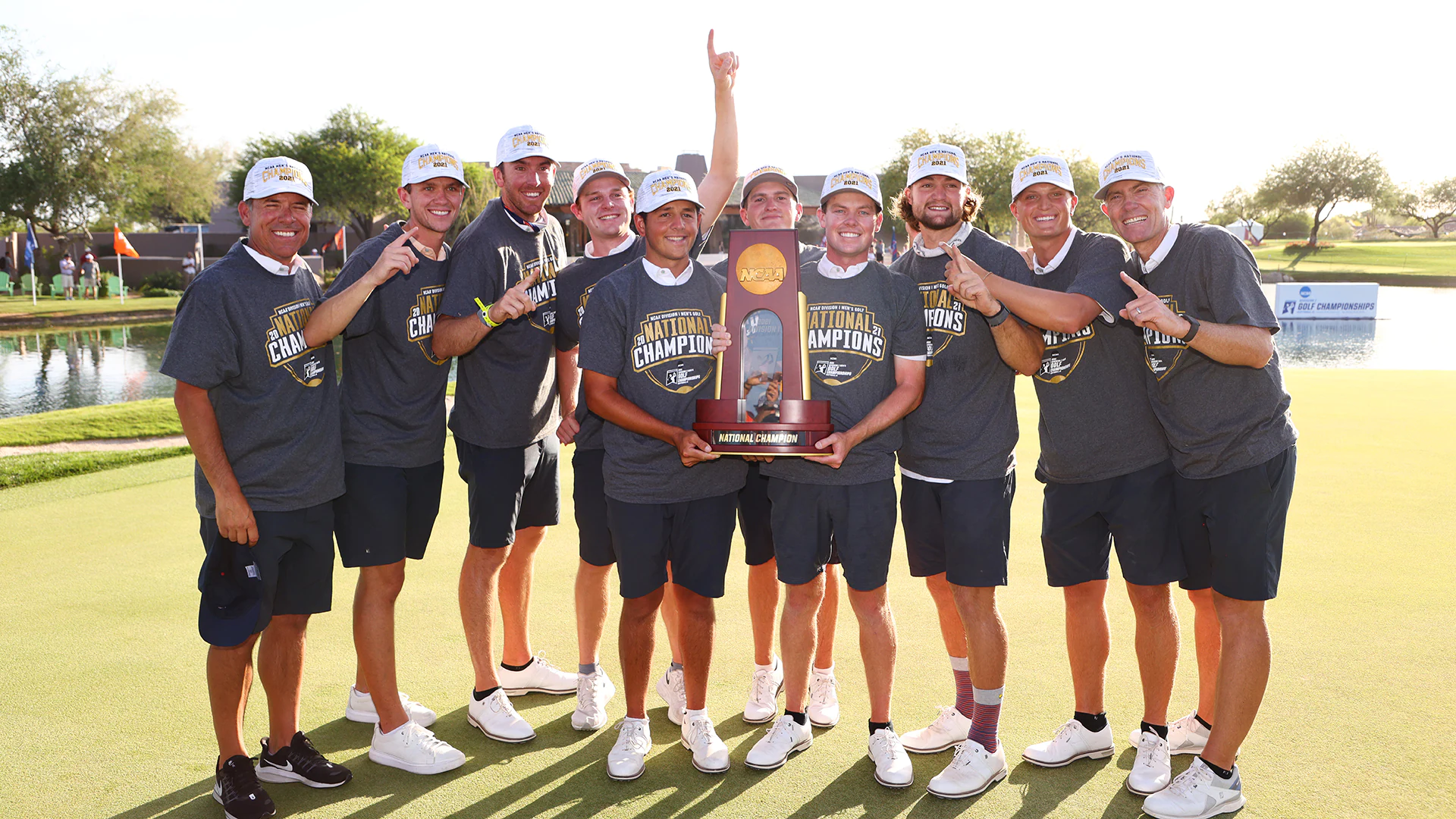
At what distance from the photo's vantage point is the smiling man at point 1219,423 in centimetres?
347

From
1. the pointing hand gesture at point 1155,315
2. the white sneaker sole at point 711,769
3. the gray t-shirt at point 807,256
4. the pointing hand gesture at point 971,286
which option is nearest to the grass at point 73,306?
the gray t-shirt at point 807,256

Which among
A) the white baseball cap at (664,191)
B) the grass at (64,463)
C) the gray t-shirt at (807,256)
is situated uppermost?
the white baseball cap at (664,191)

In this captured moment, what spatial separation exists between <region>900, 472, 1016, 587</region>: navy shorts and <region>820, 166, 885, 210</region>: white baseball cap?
1.18m

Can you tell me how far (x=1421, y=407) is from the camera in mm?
11312

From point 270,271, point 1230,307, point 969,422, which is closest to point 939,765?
point 969,422

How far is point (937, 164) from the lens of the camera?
3.88m

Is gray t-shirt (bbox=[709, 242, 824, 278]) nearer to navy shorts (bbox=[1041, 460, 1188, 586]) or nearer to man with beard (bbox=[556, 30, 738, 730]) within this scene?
man with beard (bbox=[556, 30, 738, 730])

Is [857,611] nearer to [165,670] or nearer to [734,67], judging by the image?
[734,67]

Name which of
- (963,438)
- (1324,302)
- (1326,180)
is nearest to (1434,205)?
(1326,180)

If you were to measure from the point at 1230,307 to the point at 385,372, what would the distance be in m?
3.35

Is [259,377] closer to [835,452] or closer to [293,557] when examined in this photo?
[293,557]

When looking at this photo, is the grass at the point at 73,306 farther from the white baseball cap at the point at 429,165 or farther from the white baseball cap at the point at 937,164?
the white baseball cap at the point at 937,164

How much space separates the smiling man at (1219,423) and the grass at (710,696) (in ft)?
0.93

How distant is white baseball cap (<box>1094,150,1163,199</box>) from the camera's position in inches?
146
